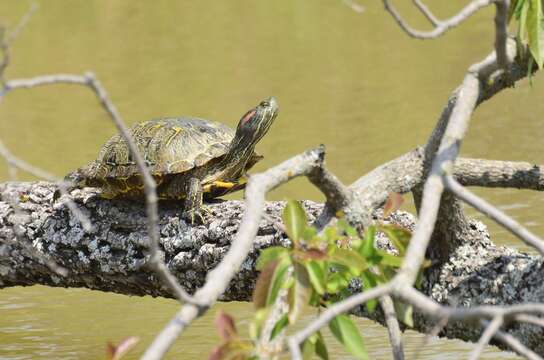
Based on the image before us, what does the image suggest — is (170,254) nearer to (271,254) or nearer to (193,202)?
(193,202)

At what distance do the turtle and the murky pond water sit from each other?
0.93 meters

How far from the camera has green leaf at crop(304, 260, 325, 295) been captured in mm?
2231

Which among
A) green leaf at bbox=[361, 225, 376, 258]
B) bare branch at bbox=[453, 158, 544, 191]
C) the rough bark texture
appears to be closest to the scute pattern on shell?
the rough bark texture

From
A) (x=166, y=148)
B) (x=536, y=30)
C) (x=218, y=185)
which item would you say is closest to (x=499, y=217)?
(x=536, y=30)

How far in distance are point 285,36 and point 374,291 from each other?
10818 millimetres

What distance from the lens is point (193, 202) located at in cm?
371

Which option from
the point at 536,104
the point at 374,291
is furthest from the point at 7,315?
the point at 536,104

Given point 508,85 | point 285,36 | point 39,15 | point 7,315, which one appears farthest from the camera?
point 39,15

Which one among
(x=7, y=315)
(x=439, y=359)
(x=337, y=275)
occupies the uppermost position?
(x=337, y=275)

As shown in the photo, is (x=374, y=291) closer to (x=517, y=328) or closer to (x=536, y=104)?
(x=517, y=328)

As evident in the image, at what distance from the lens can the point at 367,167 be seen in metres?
7.68

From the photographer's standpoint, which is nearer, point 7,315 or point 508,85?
point 508,85

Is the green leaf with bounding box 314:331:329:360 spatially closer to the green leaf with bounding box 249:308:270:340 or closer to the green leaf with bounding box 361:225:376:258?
the green leaf with bounding box 361:225:376:258

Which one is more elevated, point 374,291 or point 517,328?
point 374,291
